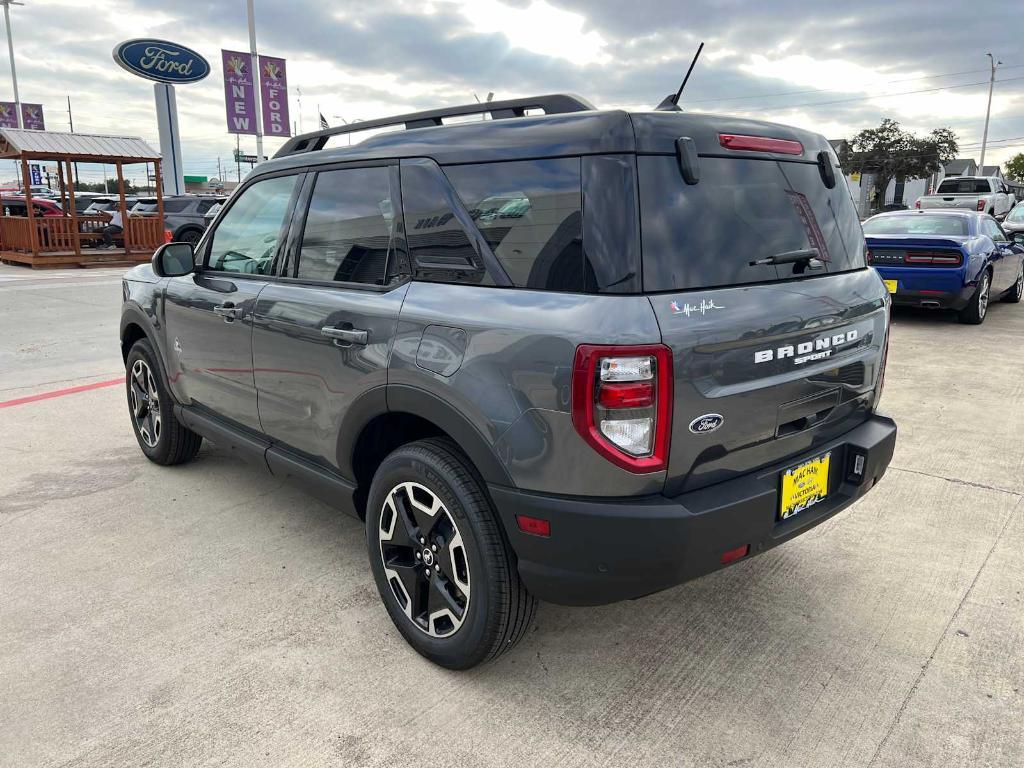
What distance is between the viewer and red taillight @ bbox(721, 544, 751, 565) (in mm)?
2293

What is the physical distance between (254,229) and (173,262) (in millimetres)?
618

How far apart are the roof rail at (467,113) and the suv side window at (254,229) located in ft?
0.76

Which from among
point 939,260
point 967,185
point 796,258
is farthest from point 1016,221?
point 796,258

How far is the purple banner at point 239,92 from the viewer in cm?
2484

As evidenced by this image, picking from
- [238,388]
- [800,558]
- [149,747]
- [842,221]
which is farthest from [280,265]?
[800,558]

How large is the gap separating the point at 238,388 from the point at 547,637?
1827 mm

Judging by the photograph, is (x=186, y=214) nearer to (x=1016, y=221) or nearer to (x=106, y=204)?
(x=106, y=204)

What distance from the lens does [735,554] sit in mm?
2324

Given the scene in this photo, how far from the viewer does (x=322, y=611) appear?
3.03m

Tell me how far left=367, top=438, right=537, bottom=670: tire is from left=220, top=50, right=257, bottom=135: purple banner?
25260mm

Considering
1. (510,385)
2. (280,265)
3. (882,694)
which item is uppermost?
(280,265)

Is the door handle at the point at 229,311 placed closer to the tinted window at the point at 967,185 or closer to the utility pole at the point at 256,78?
the utility pole at the point at 256,78

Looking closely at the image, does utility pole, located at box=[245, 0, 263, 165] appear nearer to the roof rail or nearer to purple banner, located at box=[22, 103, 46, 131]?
the roof rail

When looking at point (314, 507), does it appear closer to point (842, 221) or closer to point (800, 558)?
point (800, 558)
